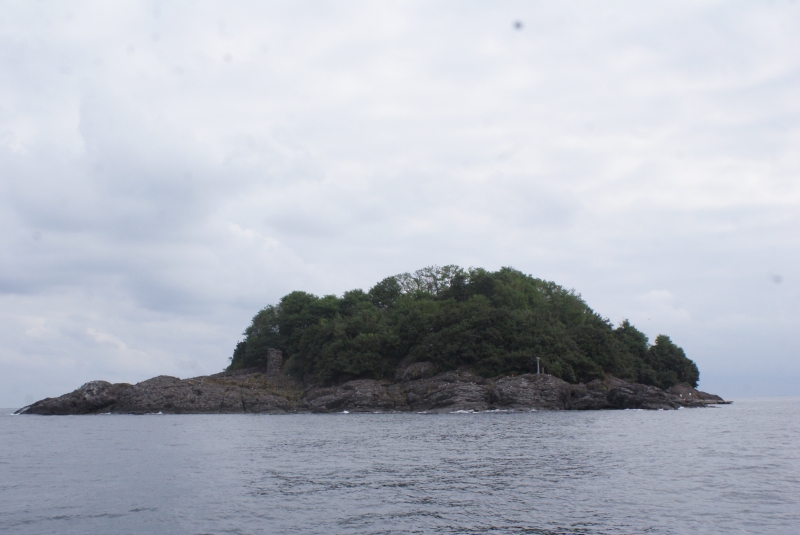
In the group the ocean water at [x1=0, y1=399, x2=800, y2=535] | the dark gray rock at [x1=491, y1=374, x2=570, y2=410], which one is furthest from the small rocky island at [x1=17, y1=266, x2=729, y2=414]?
the ocean water at [x1=0, y1=399, x2=800, y2=535]

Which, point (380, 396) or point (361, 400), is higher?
point (380, 396)

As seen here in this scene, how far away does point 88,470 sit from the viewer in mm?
25047

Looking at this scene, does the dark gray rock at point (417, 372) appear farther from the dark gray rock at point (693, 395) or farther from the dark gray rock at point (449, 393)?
the dark gray rock at point (693, 395)

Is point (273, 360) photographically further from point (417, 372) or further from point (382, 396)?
point (382, 396)

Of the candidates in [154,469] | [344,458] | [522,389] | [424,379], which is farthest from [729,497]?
[424,379]

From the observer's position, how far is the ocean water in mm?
15336

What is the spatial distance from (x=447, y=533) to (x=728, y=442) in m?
25.1

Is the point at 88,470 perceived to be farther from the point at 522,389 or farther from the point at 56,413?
the point at 56,413

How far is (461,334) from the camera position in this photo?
273 ft

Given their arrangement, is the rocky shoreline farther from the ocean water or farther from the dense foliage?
the ocean water

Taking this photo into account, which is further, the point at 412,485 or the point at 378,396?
the point at 378,396

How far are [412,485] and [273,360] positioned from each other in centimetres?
9152

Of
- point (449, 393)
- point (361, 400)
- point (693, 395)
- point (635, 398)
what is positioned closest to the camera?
point (635, 398)

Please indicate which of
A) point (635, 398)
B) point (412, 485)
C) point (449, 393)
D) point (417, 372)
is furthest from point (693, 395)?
point (412, 485)
